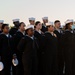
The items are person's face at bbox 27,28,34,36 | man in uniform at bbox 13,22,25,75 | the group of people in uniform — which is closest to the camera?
person's face at bbox 27,28,34,36

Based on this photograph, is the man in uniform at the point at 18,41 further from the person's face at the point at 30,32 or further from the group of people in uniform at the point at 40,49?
the person's face at the point at 30,32

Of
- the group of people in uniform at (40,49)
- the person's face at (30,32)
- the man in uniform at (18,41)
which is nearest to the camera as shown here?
the person's face at (30,32)

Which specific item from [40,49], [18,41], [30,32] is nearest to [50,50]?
[40,49]

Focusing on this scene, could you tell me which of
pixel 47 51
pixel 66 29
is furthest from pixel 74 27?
pixel 47 51

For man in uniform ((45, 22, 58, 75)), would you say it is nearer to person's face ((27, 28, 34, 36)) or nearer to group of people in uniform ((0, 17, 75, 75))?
group of people in uniform ((0, 17, 75, 75))

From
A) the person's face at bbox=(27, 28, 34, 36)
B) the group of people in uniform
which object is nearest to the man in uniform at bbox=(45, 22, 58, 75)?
the group of people in uniform

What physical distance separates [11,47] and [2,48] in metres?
0.39

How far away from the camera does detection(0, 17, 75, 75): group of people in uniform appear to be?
11.0 meters

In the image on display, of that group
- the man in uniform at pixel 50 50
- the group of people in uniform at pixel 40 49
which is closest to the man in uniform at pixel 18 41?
the group of people in uniform at pixel 40 49

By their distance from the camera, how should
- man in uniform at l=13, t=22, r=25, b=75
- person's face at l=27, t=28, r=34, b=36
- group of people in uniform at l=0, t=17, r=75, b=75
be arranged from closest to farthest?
person's face at l=27, t=28, r=34, b=36 → group of people in uniform at l=0, t=17, r=75, b=75 → man in uniform at l=13, t=22, r=25, b=75

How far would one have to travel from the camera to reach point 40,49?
38.6 feet

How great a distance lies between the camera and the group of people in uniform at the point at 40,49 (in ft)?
36.2

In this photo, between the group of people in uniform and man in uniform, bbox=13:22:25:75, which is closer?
the group of people in uniform

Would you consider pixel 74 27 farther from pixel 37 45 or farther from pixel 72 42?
pixel 37 45
